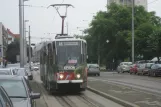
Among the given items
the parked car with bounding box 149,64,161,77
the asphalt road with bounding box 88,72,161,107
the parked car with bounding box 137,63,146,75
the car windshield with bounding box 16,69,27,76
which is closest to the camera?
the asphalt road with bounding box 88,72,161,107

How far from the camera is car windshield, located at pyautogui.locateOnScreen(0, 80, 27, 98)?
10547 millimetres

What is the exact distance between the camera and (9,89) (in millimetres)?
10812

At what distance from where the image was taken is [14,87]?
1088cm

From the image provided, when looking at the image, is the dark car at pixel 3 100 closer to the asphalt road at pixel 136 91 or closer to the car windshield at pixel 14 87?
the car windshield at pixel 14 87

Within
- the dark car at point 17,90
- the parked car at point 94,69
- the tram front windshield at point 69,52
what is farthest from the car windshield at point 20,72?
the parked car at point 94,69

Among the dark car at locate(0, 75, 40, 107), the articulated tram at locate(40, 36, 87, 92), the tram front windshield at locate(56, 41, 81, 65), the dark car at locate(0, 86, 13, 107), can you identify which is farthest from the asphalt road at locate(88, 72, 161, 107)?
the dark car at locate(0, 86, 13, 107)

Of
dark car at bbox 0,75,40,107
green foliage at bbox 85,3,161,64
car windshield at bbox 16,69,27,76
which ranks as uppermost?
green foliage at bbox 85,3,161,64

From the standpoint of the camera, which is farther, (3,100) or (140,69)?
(140,69)

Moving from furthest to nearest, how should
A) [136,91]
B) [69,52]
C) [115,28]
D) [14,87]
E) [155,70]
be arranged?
[115,28] → [155,70] → [136,91] → [69,52] → [14,87]

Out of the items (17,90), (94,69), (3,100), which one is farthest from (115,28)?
(3,100)

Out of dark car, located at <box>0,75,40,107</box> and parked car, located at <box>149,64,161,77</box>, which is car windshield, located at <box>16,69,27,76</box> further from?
parked car, located at <box>149,64,161,77</box>

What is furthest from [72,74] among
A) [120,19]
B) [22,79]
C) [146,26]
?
[120,19]

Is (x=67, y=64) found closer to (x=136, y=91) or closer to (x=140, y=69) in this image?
(x=136, y=91)

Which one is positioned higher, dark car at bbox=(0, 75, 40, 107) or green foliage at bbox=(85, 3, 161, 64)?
green foliage at bbox=(85, 3, 161, 64)
